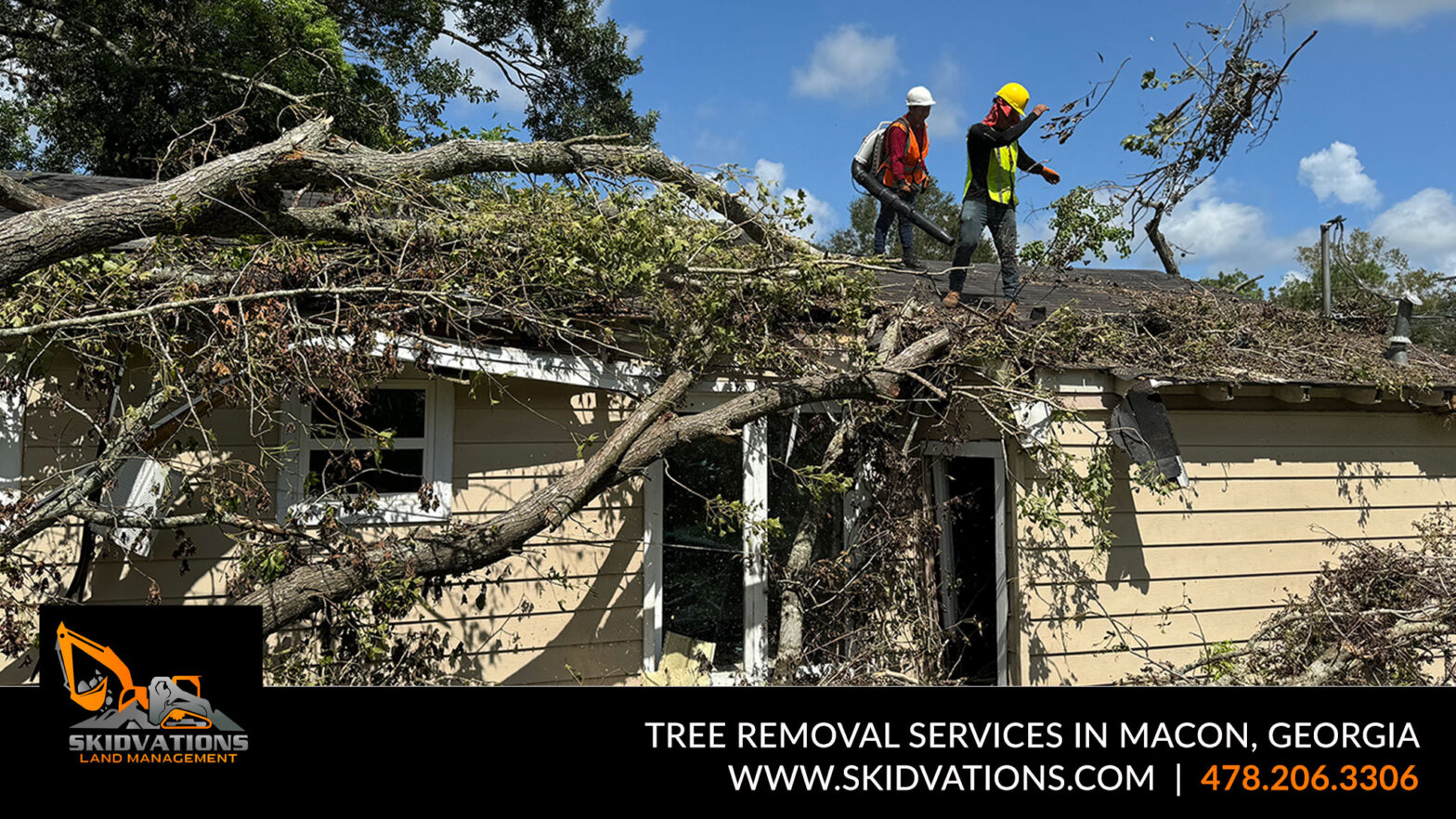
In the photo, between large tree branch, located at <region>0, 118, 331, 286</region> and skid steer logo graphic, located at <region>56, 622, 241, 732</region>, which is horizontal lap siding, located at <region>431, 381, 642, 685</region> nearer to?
large tree branch, located at <region>0, 118, 331, 286</region>

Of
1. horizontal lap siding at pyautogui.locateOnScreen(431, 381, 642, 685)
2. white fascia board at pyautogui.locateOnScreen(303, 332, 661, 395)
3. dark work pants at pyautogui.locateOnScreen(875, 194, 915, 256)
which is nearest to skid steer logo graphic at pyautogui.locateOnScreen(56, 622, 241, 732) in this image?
white fascia board at pyautogui.locateOnScreen(303, 332, 661, 395)

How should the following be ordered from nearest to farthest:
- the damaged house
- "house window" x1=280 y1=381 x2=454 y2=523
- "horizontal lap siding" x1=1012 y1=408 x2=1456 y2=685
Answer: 1. the damaged house
2. "house window" x1=280 y1=381 x2=454 y2=523
3. "horizontal lap siding" x1=1012 y1=408 x2=1456 y2=685

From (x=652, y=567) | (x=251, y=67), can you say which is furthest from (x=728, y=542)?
(x=251, y=67)

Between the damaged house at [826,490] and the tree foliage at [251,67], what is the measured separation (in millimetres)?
6750

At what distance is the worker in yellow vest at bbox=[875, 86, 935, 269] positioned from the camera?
8055 mm

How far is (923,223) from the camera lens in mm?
7957

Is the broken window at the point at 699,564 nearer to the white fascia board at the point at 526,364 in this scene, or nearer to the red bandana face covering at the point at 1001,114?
the white fascia board at the point at 526,364

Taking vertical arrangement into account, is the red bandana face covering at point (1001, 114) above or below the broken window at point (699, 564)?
above

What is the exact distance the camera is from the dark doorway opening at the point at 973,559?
742 cm

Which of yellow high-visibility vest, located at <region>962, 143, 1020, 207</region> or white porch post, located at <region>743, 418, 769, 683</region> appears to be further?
yellow high-visibility vest, located at <region>962, 143, 1020, 207</region>
